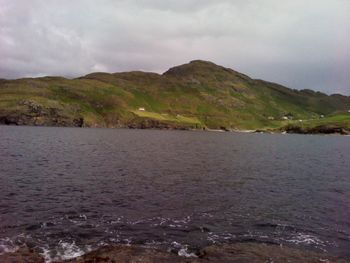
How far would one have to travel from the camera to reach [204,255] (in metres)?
30.4

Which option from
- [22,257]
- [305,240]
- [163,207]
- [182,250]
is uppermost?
[163,207]

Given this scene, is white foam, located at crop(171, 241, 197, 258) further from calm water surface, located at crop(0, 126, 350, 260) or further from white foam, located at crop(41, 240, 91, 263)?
white foam, located at crop(41, 240, 91, 263)

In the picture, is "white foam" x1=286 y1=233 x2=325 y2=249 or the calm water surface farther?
"white foam" x1=286 y1=233 x2=325 y2=249

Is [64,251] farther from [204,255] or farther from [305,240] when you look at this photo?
[305,240]

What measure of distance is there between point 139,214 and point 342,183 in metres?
43.4

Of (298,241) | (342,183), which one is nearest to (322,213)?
(298,241)

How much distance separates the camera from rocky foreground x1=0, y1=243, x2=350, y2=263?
1122 inches

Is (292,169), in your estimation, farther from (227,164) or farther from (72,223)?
(72,223)

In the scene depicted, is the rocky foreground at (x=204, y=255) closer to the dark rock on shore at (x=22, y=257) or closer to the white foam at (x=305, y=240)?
the dark rock on shore at (x=22, y=257)

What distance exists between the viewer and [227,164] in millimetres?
92250

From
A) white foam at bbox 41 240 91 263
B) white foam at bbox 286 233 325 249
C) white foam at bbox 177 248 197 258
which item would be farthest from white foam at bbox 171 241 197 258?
white foam at bbox 286 233 325 249

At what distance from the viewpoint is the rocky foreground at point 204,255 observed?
1122 inches

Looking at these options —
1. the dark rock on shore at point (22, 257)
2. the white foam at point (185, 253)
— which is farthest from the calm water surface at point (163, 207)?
the dark rock on shore at point (22, 257)

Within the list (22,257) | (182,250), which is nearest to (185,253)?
(182,250)
